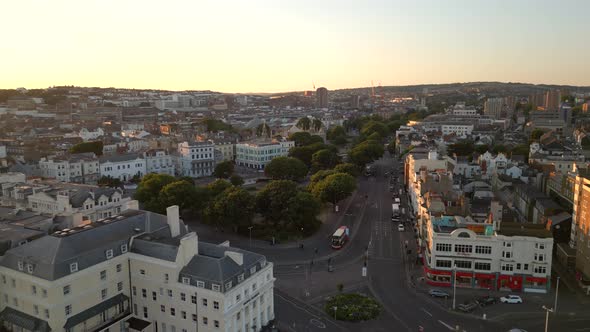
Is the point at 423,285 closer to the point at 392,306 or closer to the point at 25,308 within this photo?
the point at 392,306

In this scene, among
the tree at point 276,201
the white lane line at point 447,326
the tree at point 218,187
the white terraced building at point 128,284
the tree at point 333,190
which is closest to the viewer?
the white terraced building at point 128,284

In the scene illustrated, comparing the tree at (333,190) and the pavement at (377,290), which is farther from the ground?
the tree at (333,190)

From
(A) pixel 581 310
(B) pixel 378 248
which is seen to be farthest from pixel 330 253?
(A) pixel 581 310

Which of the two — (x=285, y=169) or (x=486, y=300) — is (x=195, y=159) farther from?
(x=486, y=300)

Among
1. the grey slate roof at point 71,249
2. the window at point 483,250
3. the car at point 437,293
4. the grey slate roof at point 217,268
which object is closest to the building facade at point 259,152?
the window at point 483,250

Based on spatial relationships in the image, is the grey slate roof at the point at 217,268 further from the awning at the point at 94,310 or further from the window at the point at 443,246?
the window at the point at 443,246

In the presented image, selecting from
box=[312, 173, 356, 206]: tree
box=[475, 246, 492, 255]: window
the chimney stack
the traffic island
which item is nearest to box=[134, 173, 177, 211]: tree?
box=[312, 173, 356, 206]: tree
